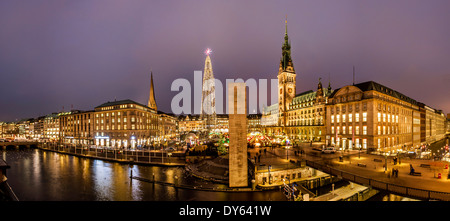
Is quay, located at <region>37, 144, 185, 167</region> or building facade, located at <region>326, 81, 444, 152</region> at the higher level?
building facade, located at <region>326, 81, 444, 152</region>

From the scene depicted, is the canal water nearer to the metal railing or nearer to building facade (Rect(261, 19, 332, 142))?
the metal railing

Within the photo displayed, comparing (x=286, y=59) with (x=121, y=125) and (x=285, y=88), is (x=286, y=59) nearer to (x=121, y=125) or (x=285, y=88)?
(x=285, y=88)

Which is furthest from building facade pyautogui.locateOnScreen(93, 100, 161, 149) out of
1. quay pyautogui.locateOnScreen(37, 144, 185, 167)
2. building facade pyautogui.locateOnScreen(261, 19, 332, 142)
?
building facade pyautogui.locateOnScreen(261, 19, 332, 142)

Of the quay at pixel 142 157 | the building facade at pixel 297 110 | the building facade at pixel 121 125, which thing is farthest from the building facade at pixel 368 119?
the building facade at pixel 121 125

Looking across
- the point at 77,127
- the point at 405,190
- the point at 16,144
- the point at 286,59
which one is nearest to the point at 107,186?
the point at 405,190

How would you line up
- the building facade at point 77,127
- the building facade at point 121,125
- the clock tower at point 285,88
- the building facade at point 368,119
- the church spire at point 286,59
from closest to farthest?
the building facade at point 368,119 → the building facade at point 121,125 → the building facade at point 77,127 → the clock tower at point 285,88 → the church spire at point 286,59

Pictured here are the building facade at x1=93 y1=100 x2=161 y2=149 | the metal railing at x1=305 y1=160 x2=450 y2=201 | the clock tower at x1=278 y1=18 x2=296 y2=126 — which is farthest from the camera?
the clock tower at x1=278 y1=18 x2=296 y2=126

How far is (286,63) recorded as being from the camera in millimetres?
121938

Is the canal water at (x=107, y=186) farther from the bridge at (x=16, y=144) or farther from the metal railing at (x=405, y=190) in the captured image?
the bridge at (x=16, y=144)

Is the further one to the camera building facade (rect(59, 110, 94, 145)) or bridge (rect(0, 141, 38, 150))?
building facade (rect(59, 110, 94, 145))

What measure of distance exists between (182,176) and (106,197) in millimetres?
13176
